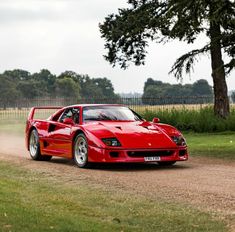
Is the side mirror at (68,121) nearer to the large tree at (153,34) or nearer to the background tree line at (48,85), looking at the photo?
the large tree at (153,34)

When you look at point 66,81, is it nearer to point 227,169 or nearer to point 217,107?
point 217,107

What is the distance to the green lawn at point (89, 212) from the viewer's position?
23.0ft

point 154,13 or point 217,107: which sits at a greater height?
point 154,13

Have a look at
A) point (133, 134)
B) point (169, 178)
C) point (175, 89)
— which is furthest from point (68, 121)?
point (175, 89)

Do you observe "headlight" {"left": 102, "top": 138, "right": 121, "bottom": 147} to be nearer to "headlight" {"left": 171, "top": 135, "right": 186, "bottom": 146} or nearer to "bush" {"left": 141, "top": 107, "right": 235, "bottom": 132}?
"headlight" {"left": 171, "top": 135, "right": 186, "bottom": 146}

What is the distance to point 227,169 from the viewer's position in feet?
42.9

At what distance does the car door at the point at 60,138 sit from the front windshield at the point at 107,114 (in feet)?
1.60

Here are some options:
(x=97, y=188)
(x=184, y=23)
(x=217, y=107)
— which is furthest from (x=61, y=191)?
(x=217, y=107)

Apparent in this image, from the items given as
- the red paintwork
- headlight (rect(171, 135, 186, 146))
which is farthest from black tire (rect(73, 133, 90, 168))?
headlight (rect(171, 135, 186, 146))

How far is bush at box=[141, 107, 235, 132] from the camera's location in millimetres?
29697

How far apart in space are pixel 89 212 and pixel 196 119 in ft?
77.2

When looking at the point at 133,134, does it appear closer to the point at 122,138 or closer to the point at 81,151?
the point at 122,138

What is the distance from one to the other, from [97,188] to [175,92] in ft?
392

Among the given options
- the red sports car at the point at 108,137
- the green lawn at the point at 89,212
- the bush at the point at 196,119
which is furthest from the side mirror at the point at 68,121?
the bush at the point at 196,119
